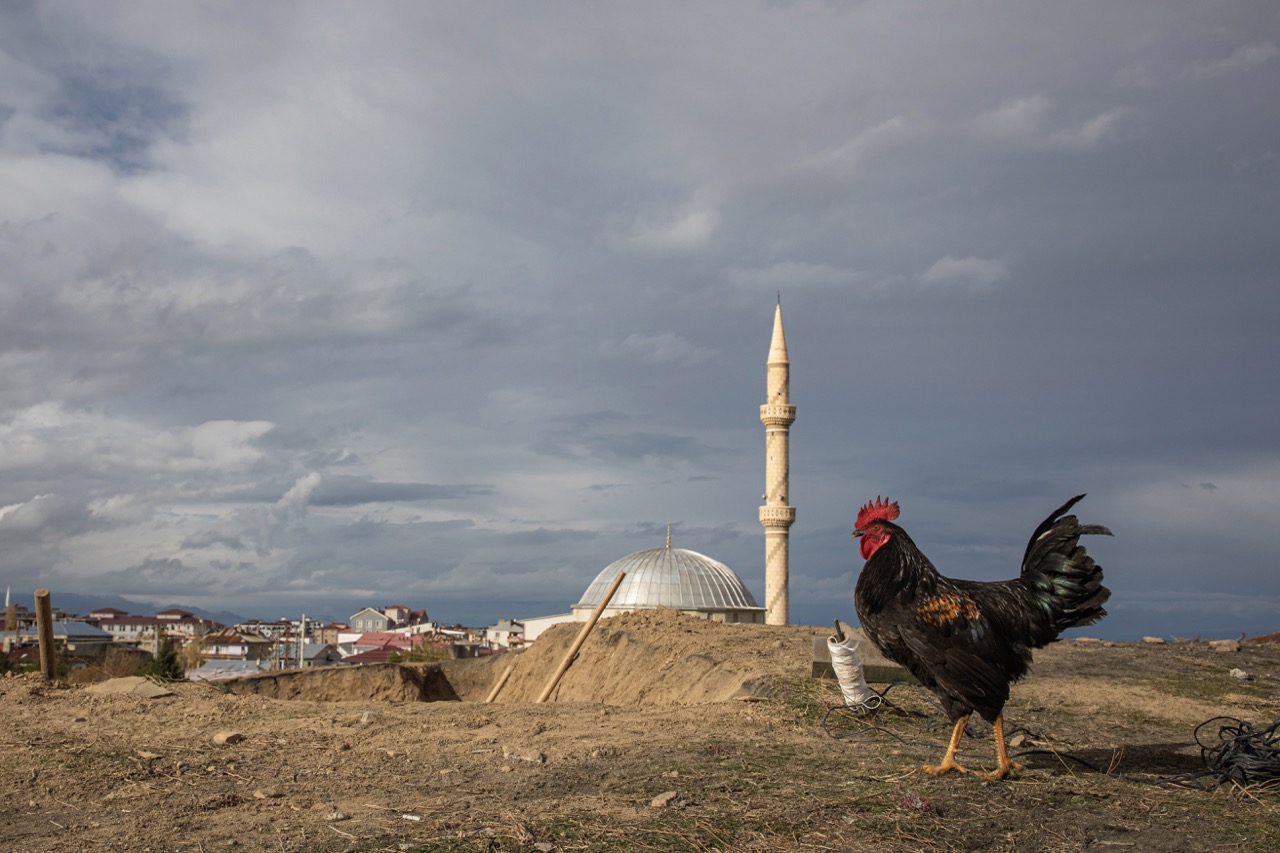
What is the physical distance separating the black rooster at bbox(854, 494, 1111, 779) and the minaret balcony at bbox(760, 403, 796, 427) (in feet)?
122

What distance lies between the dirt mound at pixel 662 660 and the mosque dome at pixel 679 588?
45.0 feet

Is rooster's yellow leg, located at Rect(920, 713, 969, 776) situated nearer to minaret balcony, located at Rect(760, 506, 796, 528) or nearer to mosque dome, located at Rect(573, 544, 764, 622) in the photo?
mosque dome, located at Rect(573, 544, 764, 622)

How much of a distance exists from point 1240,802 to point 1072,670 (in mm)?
8573

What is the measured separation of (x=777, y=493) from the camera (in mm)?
44656

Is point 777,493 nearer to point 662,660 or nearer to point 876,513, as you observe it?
point 662,660

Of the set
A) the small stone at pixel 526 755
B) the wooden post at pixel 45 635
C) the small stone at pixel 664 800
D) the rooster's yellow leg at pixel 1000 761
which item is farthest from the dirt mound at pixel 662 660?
the wooden post at pixel 45 635

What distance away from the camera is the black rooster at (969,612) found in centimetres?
777

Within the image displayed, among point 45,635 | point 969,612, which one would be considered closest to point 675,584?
point 45,635

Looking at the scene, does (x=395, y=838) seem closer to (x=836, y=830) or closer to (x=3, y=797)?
(x=836, y=830)

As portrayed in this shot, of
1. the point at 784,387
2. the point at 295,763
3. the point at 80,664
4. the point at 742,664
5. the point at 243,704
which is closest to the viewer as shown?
the point at 295,763

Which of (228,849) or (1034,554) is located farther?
(1034,554)

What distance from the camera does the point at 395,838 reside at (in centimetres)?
605

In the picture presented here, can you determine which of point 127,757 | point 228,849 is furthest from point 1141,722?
point 127,757

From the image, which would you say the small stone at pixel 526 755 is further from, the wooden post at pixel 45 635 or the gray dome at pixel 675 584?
the gray dome at pixel 675 584
